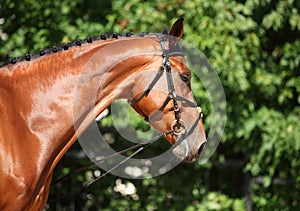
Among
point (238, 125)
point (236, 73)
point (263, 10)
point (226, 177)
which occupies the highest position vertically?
point (263, 10)

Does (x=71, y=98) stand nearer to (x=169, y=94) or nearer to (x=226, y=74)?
(x=169, y=94)

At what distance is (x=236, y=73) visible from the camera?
569 cm

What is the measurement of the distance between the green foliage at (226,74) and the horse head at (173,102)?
5.59ft

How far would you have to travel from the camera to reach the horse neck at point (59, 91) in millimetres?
3414

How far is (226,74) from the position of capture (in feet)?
18.6

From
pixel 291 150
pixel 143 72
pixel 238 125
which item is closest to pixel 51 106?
pixel 143 72

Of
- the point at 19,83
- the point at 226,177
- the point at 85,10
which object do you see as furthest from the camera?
the point at 226,177

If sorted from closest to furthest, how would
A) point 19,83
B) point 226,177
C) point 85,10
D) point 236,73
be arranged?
point 19,83 → point 236,73 → point 85,10 → point 226,177

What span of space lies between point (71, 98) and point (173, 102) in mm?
565

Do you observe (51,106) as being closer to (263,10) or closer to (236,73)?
(236,73)

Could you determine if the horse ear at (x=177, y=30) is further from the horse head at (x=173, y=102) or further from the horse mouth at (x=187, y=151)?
the horse mouth at (x=187, y=151)

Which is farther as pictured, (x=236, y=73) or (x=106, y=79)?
(x=236, y=73)

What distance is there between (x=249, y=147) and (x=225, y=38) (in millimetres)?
1168

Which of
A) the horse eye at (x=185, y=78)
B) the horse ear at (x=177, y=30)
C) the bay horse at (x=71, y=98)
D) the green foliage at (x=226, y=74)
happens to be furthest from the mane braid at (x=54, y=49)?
the green foliage at (x=226, y=74)
